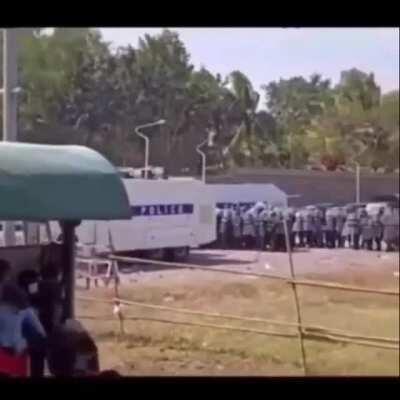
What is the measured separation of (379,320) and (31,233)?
3252 millimetres

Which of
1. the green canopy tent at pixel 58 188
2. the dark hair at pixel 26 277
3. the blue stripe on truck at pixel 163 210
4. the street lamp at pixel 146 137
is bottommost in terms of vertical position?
the dark hair at pixel 26 277

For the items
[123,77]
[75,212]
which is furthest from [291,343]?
[75,212]

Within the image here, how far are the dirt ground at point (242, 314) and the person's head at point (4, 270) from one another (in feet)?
6.43

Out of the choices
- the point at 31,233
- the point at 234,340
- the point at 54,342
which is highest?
the point at 31,233

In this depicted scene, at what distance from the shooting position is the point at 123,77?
651 centimetres

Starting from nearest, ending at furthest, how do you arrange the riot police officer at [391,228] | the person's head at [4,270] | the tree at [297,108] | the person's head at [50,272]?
the person's head at [4,270] → the person's head at [50,272] → the tree at [297,108] → the riot police officer at [391,228]

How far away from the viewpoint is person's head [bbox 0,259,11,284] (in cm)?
295

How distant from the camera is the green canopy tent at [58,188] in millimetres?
2850

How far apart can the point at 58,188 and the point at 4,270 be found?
0.30 m

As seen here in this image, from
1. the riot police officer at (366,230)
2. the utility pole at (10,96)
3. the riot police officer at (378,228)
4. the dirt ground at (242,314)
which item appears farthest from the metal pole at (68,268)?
the riot police officer at (378,228)

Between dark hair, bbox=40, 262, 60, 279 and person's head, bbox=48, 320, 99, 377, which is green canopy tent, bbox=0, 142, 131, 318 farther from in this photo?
person's head, bbox=48, 320, 99, 377

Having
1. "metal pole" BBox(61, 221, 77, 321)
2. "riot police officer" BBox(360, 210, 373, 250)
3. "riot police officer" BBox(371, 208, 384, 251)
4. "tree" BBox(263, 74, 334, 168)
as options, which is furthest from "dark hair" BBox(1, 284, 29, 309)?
"riot police officer" BBox(371, 208, 384, 251)

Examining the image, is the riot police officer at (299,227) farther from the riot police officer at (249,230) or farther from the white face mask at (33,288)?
the white face mask at (33,288)
